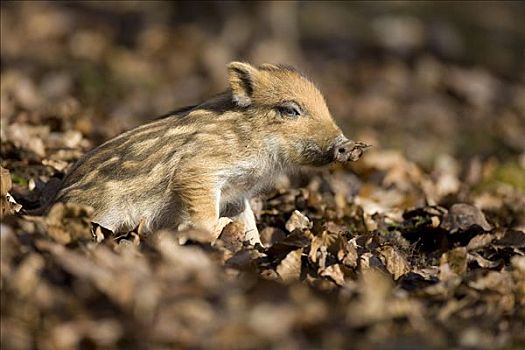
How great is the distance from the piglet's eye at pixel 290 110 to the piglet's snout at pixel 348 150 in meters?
0.38

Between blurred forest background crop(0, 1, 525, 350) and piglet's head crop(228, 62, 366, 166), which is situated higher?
piglet's head crop(228, 62, 366, 166)

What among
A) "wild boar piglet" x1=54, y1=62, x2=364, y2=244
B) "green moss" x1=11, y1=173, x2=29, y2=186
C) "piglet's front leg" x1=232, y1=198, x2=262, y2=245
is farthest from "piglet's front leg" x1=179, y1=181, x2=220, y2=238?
"green moss" x1=11, y1=173, x2=29, y2=186

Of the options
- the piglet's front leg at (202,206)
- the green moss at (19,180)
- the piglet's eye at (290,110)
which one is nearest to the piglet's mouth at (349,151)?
the piglet's eye at (290,110)

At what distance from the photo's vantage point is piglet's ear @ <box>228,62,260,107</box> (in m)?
5.88

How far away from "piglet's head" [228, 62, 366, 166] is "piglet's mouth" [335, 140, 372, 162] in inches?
4.0

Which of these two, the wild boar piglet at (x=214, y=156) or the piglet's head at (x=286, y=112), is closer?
the wild boar piglet at (x=214, y=156)

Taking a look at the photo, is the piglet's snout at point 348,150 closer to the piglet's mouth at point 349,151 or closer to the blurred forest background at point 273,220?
the piglet's mouth at point 349,151

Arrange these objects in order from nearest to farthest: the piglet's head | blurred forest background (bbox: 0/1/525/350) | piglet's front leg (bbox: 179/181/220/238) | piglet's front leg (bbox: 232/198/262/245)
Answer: blurred forest background (bbox: 0/1/525/350) < piglet's front leg (bbox: 179/181/220/238) < piglet's front leg (bbox: 232/198/262/245) < the piglet's head

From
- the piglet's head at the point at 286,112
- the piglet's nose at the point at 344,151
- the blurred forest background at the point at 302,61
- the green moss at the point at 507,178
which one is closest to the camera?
the piglet's nose at the point at 344,151

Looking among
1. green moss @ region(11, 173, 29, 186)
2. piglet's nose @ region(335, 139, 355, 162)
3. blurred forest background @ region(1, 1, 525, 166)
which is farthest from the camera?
blurred forest background @ region(1, 1, 525, 166)

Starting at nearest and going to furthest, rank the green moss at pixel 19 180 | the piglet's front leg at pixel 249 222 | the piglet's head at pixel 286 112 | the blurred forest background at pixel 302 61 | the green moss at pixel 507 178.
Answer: the piglet's front leg at pixel 249 222, the piglet's head at pixel 286 112, the green moss at pixel 19 180, the green moss at pixel 507 178, the blurred forest background at pixel 302 61

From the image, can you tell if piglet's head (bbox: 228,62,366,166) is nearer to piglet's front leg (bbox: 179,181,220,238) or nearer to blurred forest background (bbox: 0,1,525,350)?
blurred forest background (bbox: 0,1,525,350)

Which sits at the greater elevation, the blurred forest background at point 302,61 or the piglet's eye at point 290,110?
the piglet's eye at point 290,110

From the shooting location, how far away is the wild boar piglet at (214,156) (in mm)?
5477
